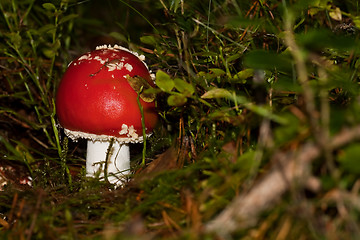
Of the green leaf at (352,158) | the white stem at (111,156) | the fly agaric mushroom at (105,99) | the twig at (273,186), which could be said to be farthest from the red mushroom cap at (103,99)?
the green leaf at (352,158)

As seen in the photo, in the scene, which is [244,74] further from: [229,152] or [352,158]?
[352,158]

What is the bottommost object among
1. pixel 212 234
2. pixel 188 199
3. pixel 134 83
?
pixel 212 234

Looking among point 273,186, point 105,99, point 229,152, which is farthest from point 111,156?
point 273,186

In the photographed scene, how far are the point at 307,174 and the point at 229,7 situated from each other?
2070 mm

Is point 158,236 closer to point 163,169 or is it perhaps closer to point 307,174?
point 163,169

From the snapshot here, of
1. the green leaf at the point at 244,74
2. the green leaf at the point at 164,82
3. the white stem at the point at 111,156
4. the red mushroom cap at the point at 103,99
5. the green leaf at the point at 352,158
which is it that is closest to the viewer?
the green leaf at the point at 352,158

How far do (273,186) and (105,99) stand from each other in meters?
1.23

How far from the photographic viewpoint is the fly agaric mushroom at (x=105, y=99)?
2018 millimetres

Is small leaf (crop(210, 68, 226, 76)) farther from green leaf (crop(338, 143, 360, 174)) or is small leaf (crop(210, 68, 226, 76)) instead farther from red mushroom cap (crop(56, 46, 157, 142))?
green leaf (crop(338, 143, 360, 174))

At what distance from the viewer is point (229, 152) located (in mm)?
1614

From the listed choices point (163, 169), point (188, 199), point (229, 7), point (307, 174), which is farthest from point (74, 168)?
point (307, 174)

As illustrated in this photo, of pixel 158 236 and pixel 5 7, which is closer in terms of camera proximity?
pixel 158 236

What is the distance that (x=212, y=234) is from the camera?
99 cm

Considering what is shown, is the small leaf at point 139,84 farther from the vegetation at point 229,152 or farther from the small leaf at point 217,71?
the small leaf at point 217,71
